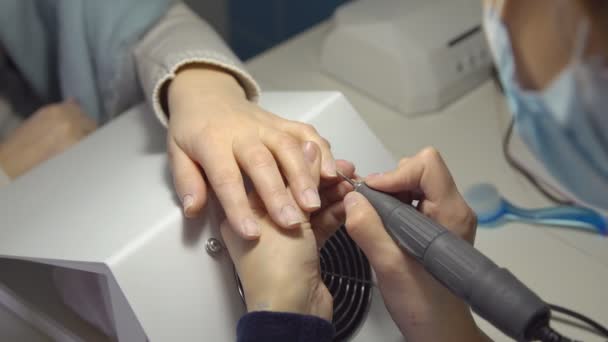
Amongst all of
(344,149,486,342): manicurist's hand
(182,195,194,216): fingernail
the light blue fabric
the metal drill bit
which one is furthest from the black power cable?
the light blue fabric

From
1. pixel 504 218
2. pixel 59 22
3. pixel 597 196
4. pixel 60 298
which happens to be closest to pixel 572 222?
pixel 504 218

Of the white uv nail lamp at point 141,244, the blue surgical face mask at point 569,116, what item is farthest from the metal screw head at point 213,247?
the blue surgical face mask at point 569,116

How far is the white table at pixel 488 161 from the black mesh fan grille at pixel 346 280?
0.11 m

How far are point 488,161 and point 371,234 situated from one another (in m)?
0.33

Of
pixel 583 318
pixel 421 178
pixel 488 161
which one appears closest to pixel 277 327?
pixel 421 178

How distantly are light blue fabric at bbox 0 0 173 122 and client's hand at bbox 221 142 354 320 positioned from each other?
0.31 metres

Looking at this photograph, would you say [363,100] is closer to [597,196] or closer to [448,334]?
[448,334]

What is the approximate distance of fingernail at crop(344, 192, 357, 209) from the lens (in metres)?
0.45

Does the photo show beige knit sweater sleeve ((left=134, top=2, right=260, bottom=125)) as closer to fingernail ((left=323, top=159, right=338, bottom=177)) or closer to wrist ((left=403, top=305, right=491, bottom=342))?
fingernail ((left=323, top=159, right=338, bottom=177))

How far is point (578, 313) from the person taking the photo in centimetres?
56

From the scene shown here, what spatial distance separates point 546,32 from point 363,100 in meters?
0.56

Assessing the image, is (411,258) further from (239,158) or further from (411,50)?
(411,50)

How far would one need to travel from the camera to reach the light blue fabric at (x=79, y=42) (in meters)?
0.70

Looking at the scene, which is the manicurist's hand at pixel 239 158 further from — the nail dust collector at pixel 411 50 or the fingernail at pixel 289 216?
the nail dust collector at pixel 411 50
